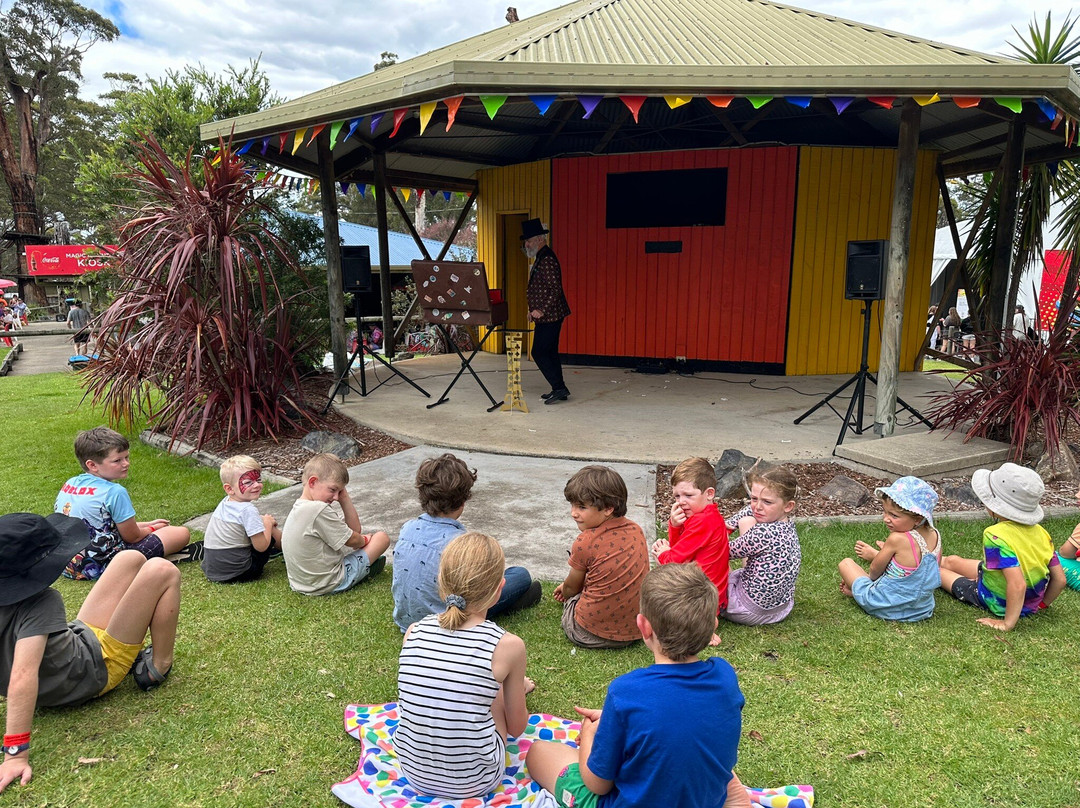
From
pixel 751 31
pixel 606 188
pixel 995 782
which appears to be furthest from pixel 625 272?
pixel 995 782

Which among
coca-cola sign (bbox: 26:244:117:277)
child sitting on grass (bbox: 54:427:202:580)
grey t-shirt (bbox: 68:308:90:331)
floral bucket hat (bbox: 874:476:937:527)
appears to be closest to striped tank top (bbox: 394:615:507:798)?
floral bucket hat (bbox: 874:476:937:527)

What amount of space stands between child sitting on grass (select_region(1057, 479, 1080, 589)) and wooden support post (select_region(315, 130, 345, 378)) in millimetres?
6234

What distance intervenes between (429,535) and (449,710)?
95 centimetres

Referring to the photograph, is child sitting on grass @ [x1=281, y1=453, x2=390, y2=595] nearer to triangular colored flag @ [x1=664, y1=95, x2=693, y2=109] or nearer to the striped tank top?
the striped tank top

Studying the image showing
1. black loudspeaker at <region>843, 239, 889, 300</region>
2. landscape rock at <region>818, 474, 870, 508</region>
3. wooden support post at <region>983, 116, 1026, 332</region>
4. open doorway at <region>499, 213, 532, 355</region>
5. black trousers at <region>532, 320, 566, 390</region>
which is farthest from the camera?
open doorway at <region>499, 213, 532, 355</region>

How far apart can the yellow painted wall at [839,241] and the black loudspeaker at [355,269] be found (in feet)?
17.3

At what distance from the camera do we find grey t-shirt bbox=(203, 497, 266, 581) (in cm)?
357

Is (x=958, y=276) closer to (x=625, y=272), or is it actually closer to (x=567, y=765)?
(x=625, y=272)

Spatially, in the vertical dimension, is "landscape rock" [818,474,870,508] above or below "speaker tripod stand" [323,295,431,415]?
below

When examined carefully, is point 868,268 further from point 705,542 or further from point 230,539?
point 230,539

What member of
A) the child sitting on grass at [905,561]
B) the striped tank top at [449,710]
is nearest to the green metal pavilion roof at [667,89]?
the child sitting on grass at [905,561]

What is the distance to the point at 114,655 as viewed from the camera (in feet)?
8.46

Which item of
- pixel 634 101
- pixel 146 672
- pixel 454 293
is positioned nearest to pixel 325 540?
pixel 146 672

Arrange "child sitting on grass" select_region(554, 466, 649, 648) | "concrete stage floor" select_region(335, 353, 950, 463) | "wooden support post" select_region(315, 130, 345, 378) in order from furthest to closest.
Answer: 1. "wooden support post" select_region(315, 130, 345, 378)
2. "concrete stage floor" select_region(335, 353, 950, 463)
3. "child sitting on grass" select_region(554, 466, 649, 648)
